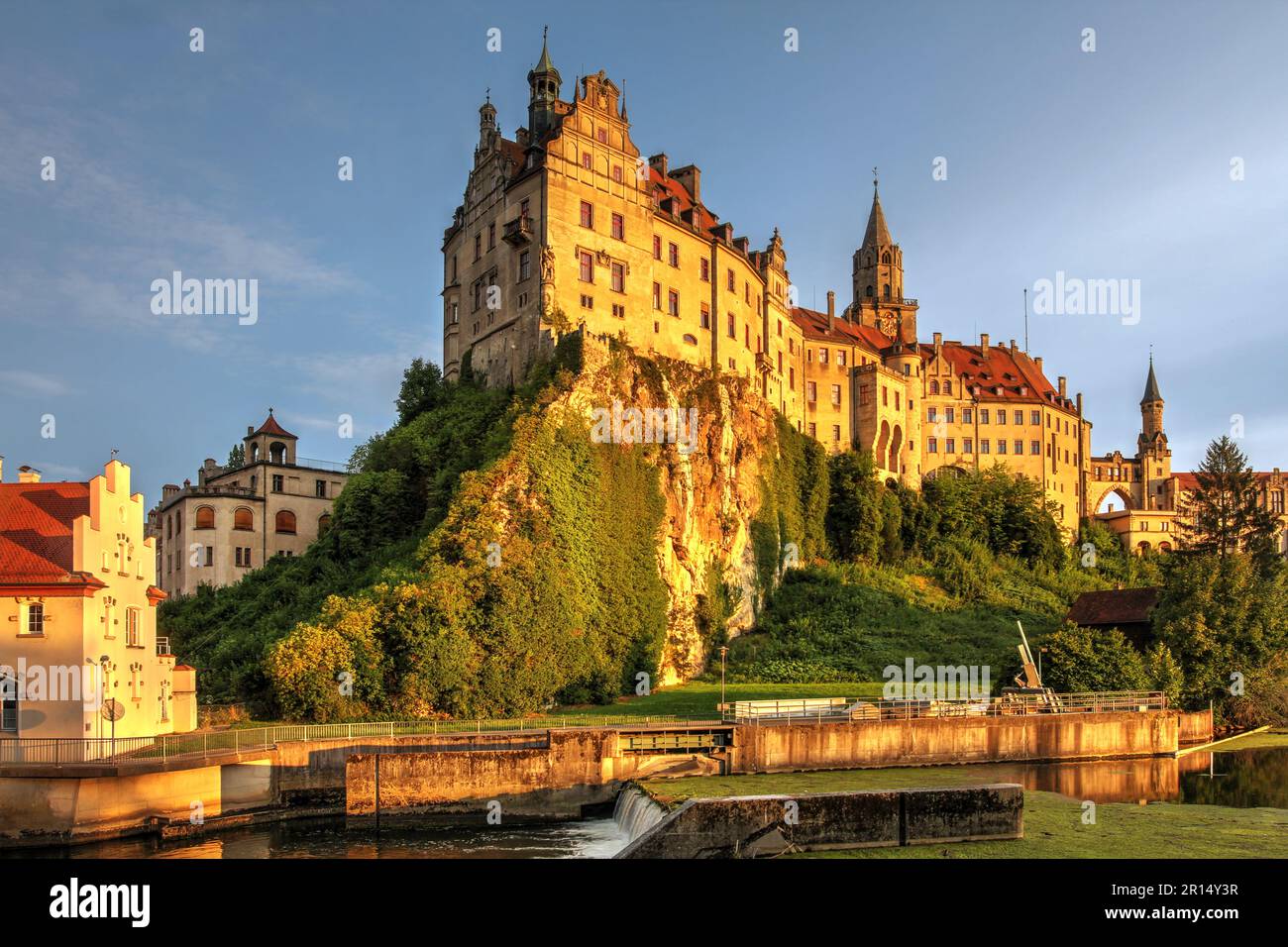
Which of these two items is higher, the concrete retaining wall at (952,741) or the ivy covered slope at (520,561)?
the ivy covered slope at (520,561)

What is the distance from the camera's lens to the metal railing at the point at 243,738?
36.0m

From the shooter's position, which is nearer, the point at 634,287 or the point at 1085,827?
the point at 1085,827

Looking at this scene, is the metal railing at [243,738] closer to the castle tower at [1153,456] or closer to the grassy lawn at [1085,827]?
the grassy lawn at [1085,827]

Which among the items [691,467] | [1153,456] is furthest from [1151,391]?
[691,467]

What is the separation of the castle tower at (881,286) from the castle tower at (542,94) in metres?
50.2

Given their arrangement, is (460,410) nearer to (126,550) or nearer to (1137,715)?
(126,550)

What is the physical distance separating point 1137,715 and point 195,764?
142ft

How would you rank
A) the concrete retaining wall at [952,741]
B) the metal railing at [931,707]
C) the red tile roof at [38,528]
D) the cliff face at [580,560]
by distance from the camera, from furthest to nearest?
the cliff face at [580,560] < the metal railing at [931,707] < the concrete retaining wall at [952,741] < the red tile roof at [38,528]

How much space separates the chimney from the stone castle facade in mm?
115

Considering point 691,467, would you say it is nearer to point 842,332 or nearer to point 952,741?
point 952,741

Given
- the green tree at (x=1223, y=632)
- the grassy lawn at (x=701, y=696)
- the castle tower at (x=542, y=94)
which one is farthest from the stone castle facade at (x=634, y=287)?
the green tree at (x=1223, y=632)

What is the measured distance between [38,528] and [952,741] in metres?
39.3

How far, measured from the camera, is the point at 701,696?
194 ft

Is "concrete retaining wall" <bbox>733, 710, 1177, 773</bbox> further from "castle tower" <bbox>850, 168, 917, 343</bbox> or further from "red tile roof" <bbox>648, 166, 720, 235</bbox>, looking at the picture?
"castle tower" <bbox>850, 168, 917, 343</bbox>
